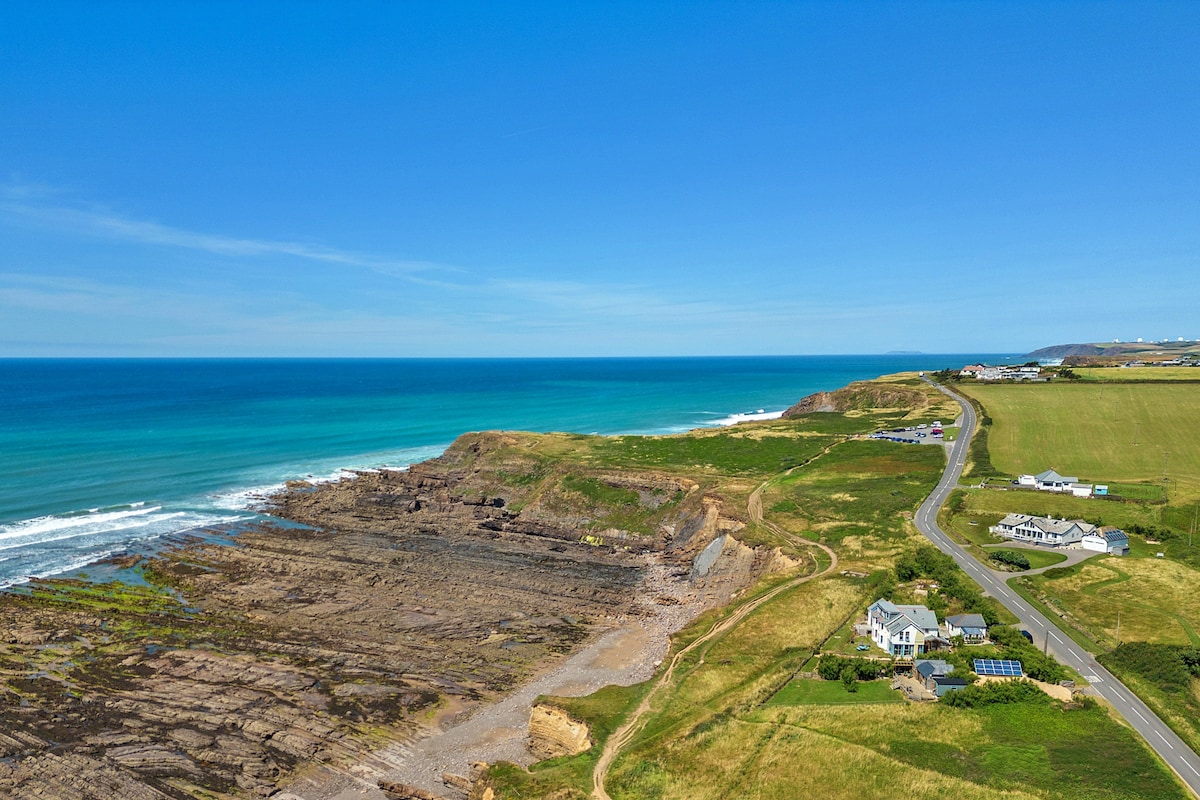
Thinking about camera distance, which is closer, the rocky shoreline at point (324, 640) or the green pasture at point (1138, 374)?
the rocky shoreline at point (324, 640)

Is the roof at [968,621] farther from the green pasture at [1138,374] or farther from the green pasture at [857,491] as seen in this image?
the green pasture at [1138,374]

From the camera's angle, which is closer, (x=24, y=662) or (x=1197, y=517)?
(x=24, y=662)

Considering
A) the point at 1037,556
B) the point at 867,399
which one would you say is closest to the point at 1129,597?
the point at 1037,556

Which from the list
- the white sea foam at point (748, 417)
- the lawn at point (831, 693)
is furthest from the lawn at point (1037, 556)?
the white sea foam at point (748, 417)

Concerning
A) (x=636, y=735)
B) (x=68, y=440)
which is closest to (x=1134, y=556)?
(x=636, y=735)

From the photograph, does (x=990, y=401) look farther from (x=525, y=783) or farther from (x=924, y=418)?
(x=525, y=783)

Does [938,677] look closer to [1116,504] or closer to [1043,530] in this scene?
[1043,530]

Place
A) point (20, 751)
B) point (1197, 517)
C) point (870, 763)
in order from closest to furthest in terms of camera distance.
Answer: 1. point (870, 763)
2. point (20, 751)
3. point (1197, 517)
